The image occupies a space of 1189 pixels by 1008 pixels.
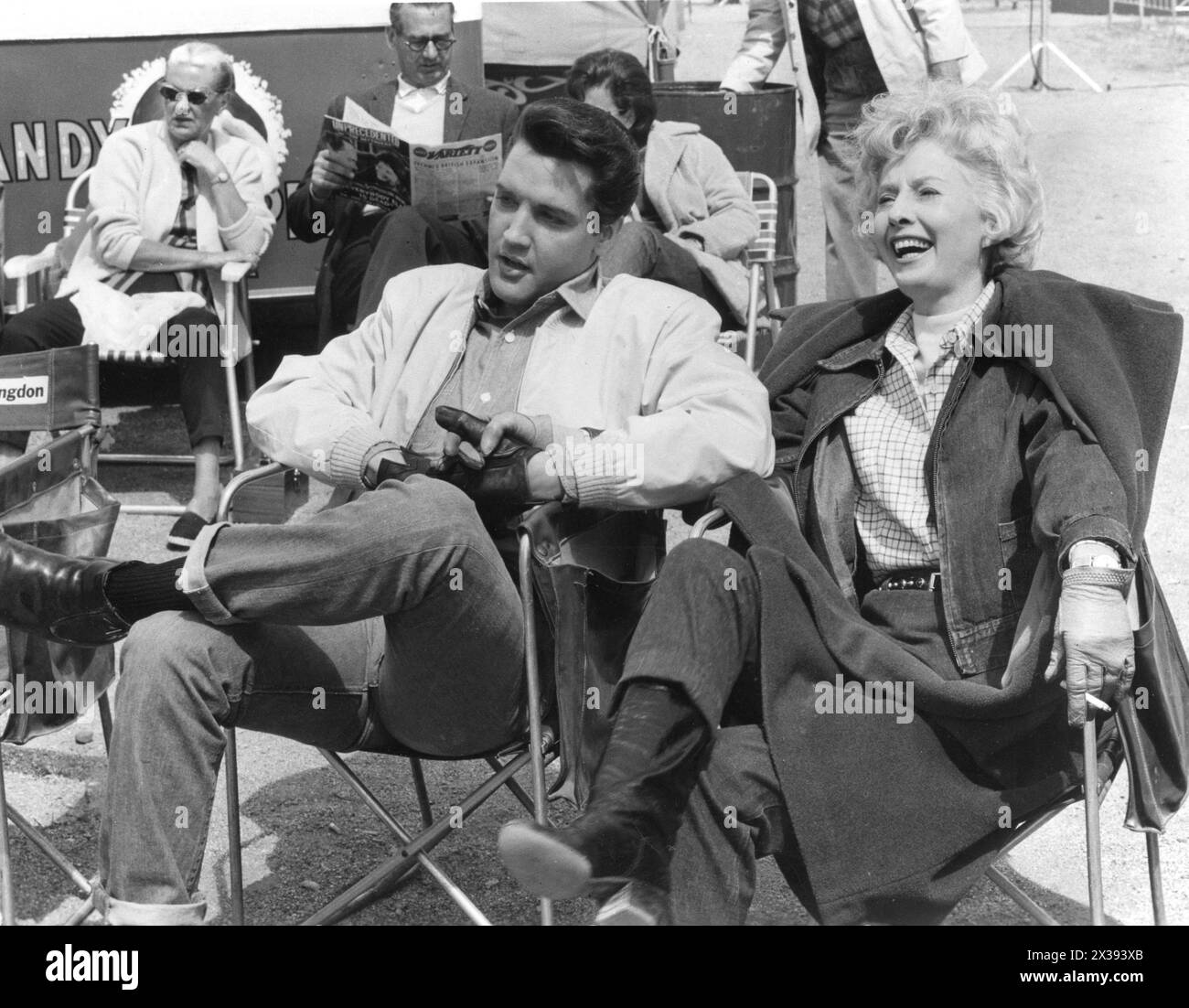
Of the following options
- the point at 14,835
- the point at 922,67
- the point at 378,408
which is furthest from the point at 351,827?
the point at 922,67

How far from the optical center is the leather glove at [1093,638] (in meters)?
2.73

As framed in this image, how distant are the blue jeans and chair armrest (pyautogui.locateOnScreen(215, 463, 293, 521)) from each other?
1.05 ft

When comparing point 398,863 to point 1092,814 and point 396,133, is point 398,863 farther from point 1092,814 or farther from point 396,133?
point 396,133

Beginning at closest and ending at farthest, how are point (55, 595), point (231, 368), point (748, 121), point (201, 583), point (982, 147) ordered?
point (201, 583)
point (55, 595)
point (982, 147)
point (231, 368)
point (748, 121)

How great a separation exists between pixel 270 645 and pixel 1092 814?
1.46m

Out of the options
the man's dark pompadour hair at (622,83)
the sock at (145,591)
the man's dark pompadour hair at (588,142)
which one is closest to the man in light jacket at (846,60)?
the man's dark pompadour hair at (622,83)

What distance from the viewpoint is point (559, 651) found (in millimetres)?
3117

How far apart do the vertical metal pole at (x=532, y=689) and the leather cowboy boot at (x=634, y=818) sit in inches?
9.7

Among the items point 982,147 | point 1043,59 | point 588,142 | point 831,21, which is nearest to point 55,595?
point 588,142

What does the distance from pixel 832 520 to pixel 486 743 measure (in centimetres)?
83

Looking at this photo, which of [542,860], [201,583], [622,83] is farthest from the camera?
[622,83]

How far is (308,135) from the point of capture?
732 centimetres

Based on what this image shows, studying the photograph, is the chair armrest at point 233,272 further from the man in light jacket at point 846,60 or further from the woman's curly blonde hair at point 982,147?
the woman's curly blonde hair at point 982,147

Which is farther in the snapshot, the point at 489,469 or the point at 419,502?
the point at 489,469
